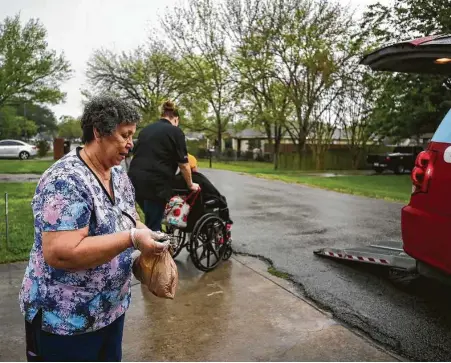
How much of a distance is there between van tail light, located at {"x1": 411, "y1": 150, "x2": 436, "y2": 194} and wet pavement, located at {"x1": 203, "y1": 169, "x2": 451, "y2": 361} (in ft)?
3.93

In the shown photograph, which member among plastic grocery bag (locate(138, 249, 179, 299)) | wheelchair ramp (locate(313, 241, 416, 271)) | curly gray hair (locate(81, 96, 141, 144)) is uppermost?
curly gray hair (locate(81, 96, 141, 144))

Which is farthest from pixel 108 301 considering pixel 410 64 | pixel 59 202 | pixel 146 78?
pixel 146 78

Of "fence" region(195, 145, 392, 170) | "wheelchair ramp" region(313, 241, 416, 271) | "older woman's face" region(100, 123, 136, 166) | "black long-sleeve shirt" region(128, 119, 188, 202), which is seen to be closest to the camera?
"older woman's face" region(100, 123, 136, 166)

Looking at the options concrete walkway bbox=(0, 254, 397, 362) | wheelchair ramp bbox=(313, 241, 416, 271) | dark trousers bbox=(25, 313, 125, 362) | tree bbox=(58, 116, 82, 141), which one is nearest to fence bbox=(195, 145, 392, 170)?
wheelchair ramp bbox=(313, 241, 416, 271)

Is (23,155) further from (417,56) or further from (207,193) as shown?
(417,56)

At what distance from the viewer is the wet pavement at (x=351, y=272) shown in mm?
3926

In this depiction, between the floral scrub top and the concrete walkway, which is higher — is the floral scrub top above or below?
above

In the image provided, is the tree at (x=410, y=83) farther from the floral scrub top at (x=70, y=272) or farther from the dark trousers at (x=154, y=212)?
the floral scrub top at (x=70, y=272)

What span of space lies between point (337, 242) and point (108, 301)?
578cm

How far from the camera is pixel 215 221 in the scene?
5.81 meters

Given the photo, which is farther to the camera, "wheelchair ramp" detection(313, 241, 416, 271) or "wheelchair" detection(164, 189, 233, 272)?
"wheelchair" detection(164, 189, 233, 272)

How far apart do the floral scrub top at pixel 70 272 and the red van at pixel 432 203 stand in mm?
2828

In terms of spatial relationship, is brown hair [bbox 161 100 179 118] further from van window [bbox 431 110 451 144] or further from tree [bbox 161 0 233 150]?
tree [bbox 161 0 233 150]

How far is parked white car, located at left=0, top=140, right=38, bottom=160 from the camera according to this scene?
3472 centimetres
